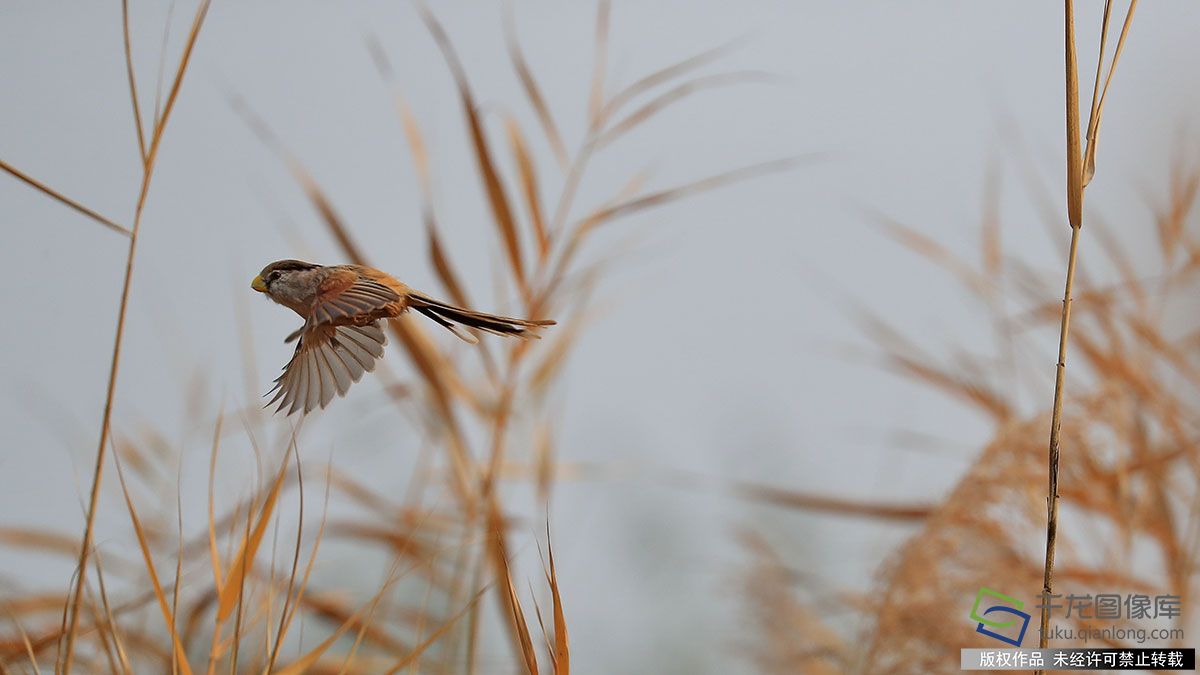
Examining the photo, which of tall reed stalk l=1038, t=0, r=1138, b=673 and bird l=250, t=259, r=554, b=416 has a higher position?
tall reed stalk l=1038, t=0, r=1138, b=673

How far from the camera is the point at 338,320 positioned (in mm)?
258

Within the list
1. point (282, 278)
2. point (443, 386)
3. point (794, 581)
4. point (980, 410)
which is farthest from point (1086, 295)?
point (282, 278)

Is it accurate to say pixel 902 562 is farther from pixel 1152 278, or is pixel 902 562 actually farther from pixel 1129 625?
pixel 1152 278

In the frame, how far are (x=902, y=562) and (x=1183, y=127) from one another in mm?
735

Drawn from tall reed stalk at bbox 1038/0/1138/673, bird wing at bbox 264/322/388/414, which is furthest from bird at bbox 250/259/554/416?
tall reed stalk at bbox 1038/0/1138/673

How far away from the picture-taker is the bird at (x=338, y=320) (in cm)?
25

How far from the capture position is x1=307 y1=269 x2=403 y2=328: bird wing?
0.25m

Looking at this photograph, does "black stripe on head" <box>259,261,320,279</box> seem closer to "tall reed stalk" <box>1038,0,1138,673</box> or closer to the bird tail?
the bird tail

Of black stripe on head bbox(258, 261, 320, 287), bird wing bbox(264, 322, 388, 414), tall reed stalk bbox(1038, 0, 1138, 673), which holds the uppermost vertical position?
tall reed stalk bbox(1038, 0, 1138, 673)

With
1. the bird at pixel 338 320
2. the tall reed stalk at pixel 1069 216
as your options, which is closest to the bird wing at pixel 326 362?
the bird at pixel 338 320

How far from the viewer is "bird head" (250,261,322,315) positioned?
0.26m

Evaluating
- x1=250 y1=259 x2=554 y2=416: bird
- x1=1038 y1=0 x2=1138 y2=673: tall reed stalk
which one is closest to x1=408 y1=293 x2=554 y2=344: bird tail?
x1=250 y1=259 x2=554 y2=416: bird

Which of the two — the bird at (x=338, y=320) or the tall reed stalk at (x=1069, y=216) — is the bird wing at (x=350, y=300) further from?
the tall reed stalk at (x=1069, y=216)

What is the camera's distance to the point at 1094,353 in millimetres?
871
